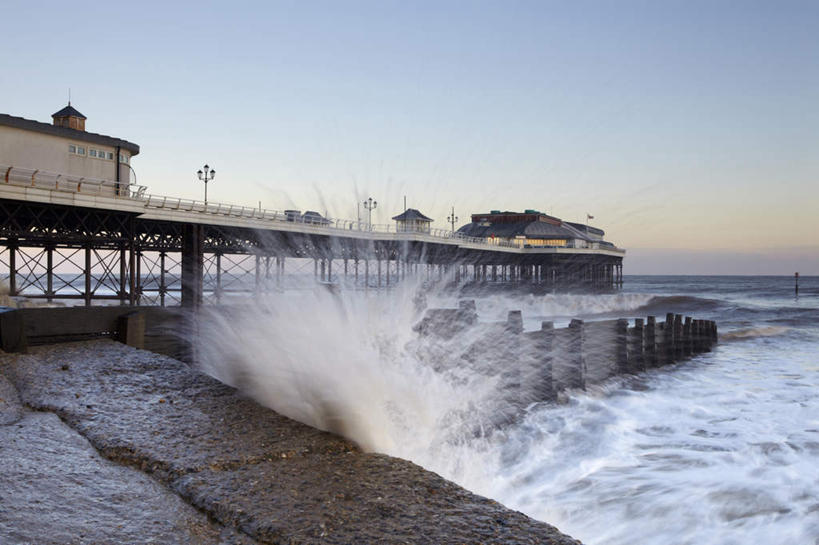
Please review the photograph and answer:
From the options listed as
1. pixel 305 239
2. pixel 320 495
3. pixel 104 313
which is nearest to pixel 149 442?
pixel 320 495

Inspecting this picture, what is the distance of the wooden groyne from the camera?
13281 mm

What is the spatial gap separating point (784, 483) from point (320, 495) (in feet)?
28.8

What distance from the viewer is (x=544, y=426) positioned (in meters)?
11.8

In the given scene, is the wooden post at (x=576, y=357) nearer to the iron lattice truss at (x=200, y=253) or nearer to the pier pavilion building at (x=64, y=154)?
the iron lattice truss at (x=200, y=253)

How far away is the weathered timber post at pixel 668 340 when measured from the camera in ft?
70.7

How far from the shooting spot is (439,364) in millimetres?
12742

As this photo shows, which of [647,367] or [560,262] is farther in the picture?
[560,262]

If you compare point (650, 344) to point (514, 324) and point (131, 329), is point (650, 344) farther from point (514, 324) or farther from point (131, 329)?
point (131, 329)

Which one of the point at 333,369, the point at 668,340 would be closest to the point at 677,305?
the point at 668,340

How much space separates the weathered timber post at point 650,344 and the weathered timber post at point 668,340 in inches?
44.8

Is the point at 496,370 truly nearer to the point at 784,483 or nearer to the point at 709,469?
the point at 709,469

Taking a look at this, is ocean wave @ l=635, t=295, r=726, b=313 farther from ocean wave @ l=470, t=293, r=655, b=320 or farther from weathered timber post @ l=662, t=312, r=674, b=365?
weathered timber post @ l=662, t=312, r=674, b=365

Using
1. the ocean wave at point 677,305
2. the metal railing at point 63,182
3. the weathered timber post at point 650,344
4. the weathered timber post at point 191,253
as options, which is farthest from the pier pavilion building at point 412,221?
the weathered timber post at point 650,344

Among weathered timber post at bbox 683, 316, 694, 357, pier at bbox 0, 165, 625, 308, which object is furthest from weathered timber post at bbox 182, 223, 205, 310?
weathered timber post at bbox 683, 316, 694, 357
